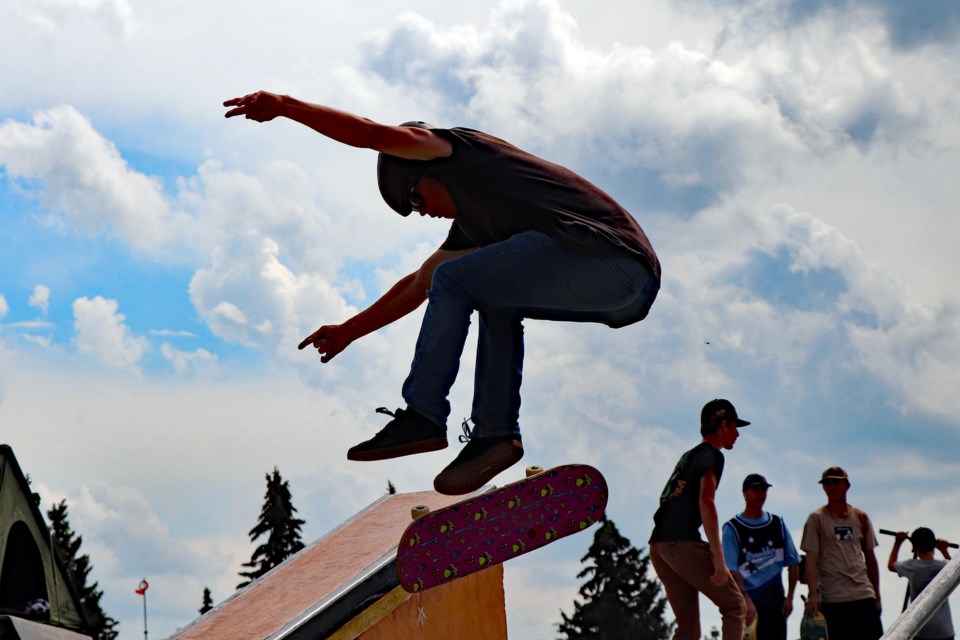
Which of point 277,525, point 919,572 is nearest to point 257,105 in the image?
point 919,572

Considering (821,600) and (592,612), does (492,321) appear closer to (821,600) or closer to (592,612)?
(821,600)

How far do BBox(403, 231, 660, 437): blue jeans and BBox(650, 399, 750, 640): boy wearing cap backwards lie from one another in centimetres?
179

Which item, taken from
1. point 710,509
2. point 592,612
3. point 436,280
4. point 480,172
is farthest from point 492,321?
point 592,612

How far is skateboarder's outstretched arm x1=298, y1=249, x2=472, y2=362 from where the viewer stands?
621 centimetres

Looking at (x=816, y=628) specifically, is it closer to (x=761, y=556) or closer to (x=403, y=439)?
(x=761, y=556)

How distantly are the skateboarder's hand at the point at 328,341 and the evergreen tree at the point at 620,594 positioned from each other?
3556cm

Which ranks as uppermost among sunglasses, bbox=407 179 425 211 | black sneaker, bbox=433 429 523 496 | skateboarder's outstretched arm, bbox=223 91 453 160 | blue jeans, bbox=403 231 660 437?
skateboarder's outstretched arm, bbox=223 91 453 160

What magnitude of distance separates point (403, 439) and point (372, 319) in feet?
3.30

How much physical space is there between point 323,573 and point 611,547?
3362 centimetres

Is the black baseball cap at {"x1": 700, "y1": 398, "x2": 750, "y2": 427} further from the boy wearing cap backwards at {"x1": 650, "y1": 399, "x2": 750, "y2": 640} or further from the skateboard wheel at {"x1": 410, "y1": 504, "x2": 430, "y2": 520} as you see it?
the skateboard wheel at {"x1": 410, "y1": 504, "x2": 430, "y2": 520}

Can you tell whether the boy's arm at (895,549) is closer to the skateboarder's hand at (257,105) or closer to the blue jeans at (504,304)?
the blue jeans at (504,304)

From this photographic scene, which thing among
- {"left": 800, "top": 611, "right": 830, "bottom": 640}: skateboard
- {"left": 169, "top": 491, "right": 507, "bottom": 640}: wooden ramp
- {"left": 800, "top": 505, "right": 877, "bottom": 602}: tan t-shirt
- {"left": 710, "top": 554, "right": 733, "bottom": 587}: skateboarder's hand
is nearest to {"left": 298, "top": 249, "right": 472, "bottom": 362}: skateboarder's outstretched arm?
{"left": 169, "top": 491, "right": 507, "bottom": 640}: wooden ramp

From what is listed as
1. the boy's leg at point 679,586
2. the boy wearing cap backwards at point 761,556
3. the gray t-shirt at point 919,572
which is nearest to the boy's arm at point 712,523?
the boy's leg at point 679,586

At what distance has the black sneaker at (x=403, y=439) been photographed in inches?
215
